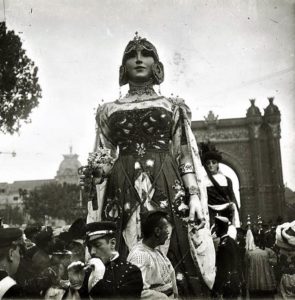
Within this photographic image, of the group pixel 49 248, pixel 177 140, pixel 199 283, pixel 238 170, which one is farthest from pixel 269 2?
pixel 238 170

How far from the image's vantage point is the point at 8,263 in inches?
103

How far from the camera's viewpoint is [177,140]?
3.70 meters

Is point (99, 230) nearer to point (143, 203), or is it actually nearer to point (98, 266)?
point (98, 266)

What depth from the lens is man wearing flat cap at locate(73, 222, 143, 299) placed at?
2.41 meters

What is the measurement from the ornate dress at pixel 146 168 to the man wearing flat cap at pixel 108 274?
768 millimetres

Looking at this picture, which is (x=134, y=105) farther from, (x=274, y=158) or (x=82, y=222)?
(x=274, y=158)

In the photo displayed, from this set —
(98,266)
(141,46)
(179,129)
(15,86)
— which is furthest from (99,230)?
(15,86)

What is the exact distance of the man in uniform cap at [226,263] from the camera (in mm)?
4371

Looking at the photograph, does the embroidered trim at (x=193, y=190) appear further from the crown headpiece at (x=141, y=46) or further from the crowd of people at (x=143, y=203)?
the crown headpiece at (x=141, y=46)

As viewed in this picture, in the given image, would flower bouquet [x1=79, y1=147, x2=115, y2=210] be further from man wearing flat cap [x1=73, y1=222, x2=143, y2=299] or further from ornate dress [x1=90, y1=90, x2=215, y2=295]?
man wearing flat cap [x1=73, y1=222, x2=143, y2=299]

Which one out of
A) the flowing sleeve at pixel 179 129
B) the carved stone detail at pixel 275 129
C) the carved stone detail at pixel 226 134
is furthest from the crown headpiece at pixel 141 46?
the carved stone detail at pixel 275 129

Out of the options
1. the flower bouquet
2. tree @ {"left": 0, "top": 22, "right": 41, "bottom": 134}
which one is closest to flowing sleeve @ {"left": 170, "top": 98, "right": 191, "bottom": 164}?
the flower bouquet

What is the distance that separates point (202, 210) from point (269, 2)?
7.20 feet

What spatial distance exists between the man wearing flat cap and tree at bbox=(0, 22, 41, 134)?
3.27 m
